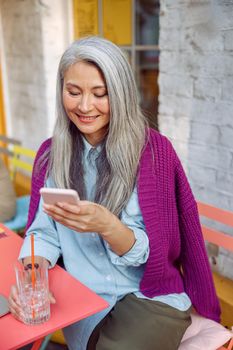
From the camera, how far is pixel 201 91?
5.18 feet

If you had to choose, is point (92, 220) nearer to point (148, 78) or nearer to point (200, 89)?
point (200, 89)

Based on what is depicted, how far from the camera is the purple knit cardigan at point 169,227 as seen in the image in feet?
3.78

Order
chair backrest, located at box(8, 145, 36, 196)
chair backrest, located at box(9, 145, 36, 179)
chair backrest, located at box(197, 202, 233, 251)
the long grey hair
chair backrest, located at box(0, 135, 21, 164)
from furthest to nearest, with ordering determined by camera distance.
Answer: chair backrest, located at box(0, 135, 21, 164) < chair backrest, located at box(8, 145, 36, 196) < chair backrest, located at box(9, 145, 36, 179) < chair backrest, located at box(197, 202, 233, 251) < the long grey hair

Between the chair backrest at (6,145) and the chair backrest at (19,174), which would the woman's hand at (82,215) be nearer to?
the chair backrest at (19,174)

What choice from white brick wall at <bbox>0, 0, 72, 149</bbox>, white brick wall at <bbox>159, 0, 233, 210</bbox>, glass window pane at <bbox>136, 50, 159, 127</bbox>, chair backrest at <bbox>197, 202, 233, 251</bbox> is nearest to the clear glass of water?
chair backrest at <bbox>197, 202, 233, 251</bbox>

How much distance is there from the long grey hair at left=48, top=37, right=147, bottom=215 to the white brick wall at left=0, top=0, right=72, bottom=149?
119 cm

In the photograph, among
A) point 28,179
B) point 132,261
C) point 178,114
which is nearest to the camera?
point 132,261

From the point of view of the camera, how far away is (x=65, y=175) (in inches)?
47.8

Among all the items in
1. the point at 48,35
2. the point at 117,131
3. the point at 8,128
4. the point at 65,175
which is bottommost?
the point at 8,128

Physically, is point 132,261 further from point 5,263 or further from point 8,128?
point 8,128

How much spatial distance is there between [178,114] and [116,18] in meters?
0.69

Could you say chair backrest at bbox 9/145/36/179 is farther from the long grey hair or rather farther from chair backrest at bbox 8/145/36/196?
the long grey hair

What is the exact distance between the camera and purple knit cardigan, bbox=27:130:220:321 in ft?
3.78

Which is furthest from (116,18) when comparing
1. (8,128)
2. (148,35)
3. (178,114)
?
(8,128)
